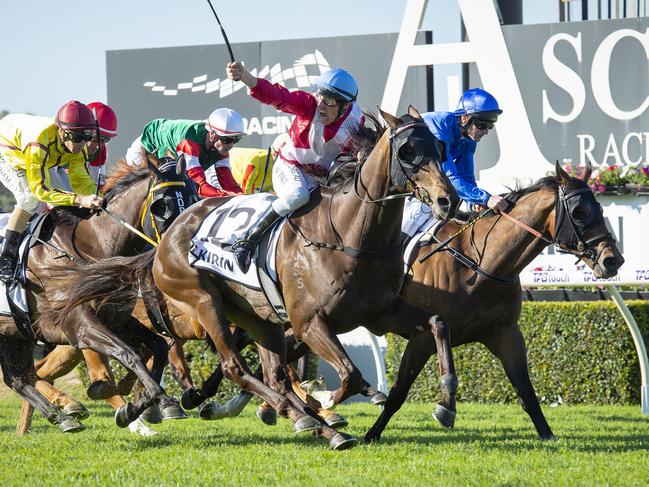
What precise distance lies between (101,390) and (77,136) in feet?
5.34

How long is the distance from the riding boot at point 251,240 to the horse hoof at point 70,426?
141cm

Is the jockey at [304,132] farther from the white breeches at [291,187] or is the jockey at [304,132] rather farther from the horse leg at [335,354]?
the horse leg at [335,354]

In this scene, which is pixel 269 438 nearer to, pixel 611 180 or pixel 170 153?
pixel 170 153

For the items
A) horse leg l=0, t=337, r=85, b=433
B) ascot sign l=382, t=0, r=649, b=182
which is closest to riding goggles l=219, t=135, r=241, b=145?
horse leg l=0, t=337, r=85, b=433

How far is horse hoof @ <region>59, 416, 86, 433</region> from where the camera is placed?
20.2 feet

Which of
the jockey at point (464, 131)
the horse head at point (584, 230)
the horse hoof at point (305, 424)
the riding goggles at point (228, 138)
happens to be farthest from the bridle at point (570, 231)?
the riding goggles at point (228, 138)

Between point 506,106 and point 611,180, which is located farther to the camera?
point 506,106

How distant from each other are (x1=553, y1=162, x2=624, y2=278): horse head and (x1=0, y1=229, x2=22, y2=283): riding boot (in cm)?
346

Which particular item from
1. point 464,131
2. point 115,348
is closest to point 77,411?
point 115,348

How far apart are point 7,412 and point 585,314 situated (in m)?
5.45

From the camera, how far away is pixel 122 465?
5.29 meters

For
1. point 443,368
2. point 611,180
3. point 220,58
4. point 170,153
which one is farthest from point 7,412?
point 220,58

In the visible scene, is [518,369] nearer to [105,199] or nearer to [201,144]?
[105,199]

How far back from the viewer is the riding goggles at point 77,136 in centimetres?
654
